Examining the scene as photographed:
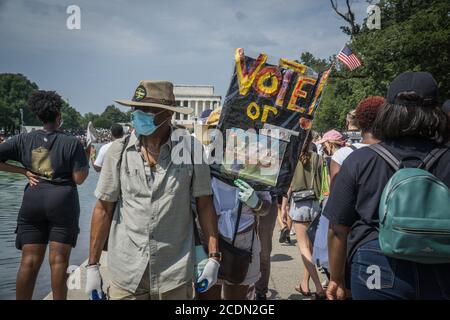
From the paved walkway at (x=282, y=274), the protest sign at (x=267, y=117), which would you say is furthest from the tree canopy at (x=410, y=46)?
the protest sign at (x=267, y=117)

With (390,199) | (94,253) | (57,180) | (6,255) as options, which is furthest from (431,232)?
(6,255)

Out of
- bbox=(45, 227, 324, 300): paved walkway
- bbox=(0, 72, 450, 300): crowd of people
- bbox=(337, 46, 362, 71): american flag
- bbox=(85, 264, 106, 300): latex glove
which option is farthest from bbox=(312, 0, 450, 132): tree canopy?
bbox=(85, 264, 106, 300): latex glove

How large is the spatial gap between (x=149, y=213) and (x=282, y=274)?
3.85 meters

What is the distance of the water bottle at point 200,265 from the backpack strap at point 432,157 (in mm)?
1468

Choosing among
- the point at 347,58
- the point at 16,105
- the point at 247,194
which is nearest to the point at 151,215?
the point at 247,194

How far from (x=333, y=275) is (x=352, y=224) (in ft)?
1.10

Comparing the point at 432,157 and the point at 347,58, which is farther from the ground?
the point at 347,58

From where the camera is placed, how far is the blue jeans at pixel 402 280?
212 centimetres

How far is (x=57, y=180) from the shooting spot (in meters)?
4.01

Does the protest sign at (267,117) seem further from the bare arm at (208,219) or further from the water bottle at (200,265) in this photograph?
the water bottle at (200,265)

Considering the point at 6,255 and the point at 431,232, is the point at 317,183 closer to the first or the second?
the point at 431,232

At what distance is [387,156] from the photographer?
7.42 ft

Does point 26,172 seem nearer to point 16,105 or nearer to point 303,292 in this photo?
point 303,292

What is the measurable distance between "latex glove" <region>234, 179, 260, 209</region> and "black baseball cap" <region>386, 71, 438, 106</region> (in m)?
1.19
